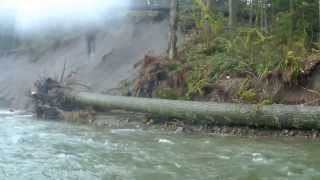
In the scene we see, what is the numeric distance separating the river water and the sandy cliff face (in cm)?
784

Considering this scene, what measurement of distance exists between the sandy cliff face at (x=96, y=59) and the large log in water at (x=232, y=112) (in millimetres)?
5539

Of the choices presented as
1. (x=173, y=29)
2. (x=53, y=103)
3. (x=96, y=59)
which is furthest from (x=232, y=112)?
(x=96, y=59)

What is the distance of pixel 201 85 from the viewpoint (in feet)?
53.9

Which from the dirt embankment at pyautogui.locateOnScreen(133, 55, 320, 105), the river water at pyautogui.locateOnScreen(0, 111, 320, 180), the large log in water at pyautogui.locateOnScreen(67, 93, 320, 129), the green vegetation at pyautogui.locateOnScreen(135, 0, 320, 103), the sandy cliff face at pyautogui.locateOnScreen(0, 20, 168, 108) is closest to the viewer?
the river water at pyautogui.locateOnScreen(0, 111, 320, 180)

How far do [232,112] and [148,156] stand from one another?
3832mm

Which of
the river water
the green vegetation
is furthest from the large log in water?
the green vegetation

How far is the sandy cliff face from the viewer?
22.9 meters

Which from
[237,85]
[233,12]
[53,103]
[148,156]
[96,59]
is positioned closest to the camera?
[148,156]

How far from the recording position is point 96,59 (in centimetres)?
2448

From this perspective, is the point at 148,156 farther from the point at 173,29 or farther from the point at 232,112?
the point at 173,29

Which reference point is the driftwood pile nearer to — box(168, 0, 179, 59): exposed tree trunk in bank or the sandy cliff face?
the sandy cliff face

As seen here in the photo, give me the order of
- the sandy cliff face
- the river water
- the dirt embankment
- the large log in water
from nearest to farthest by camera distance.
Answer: the river water, the large log in water, the dirt embankment, the sandy cliff face

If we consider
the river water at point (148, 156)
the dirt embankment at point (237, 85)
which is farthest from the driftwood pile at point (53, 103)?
the river water at point (148, 156)

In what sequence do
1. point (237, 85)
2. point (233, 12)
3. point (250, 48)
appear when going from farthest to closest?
point (233, 12) < point (250, 48) < point (237, 85)
